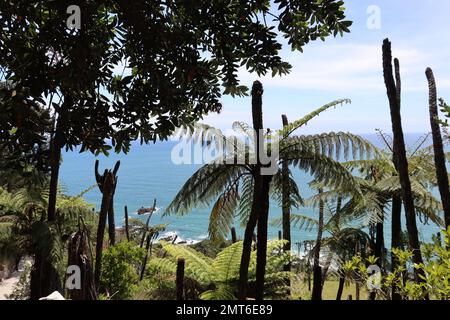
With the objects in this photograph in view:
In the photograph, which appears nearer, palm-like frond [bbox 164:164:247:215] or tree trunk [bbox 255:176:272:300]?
tree trunk [bbox 255:176:272:300]

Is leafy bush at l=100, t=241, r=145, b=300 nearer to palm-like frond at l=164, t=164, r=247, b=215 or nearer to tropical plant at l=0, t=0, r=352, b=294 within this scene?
palm-like frond at l=164, t=164, r=247, b=215

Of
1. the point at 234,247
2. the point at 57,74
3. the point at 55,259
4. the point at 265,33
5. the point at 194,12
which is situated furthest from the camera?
the point at 234,247

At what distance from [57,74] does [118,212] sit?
71102 mm

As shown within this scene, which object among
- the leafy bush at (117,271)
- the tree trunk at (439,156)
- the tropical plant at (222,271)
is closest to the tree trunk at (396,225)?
the tree trunk at (439,156)

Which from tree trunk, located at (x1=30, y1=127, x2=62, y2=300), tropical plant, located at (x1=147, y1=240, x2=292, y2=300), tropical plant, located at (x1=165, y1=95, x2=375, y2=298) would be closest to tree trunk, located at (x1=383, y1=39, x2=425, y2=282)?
tropical plant, located at (x1=165, y1=95, x2=375, y2=298)

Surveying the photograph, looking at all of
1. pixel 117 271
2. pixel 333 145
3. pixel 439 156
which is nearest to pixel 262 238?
pixel 333 145

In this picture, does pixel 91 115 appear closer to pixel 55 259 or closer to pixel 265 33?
pixel 265 33

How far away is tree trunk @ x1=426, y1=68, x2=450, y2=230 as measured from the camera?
8211 millimetres

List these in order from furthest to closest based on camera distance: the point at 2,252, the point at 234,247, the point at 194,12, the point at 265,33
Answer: the point at 234,247 < the point at 2,252 < the point at 265,33 < the point at 194,12
